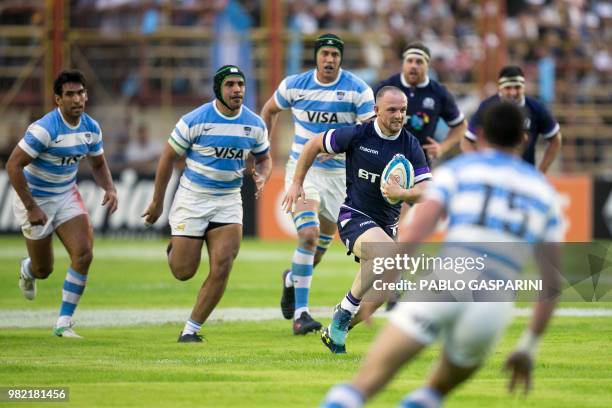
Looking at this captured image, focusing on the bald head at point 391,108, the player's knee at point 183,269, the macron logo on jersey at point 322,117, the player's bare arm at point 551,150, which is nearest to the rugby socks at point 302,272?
the player's knee at point 183,269

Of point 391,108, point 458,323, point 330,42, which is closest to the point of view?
point 458,323

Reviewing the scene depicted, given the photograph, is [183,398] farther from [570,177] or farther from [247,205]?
[570,177]

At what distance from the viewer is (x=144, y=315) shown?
46.4 feet

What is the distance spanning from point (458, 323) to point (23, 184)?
22.2ft

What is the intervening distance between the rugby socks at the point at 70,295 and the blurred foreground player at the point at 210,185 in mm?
1058

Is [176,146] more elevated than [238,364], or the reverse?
[176,146]

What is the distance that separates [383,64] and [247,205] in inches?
218

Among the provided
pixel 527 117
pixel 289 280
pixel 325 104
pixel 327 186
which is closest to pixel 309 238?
pixel 289 280

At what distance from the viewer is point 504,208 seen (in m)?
6.17

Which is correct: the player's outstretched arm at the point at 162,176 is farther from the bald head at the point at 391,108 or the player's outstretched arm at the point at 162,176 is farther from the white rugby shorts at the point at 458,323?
the white rugby shorts at the point at 458,323

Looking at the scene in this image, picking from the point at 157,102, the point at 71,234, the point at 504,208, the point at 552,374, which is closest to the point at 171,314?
the point at 71,234

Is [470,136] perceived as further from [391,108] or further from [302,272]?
[391,108]

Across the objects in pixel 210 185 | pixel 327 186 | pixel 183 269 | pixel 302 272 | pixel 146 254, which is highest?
pixel 210 185

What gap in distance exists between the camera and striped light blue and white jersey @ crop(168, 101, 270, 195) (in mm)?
11617
